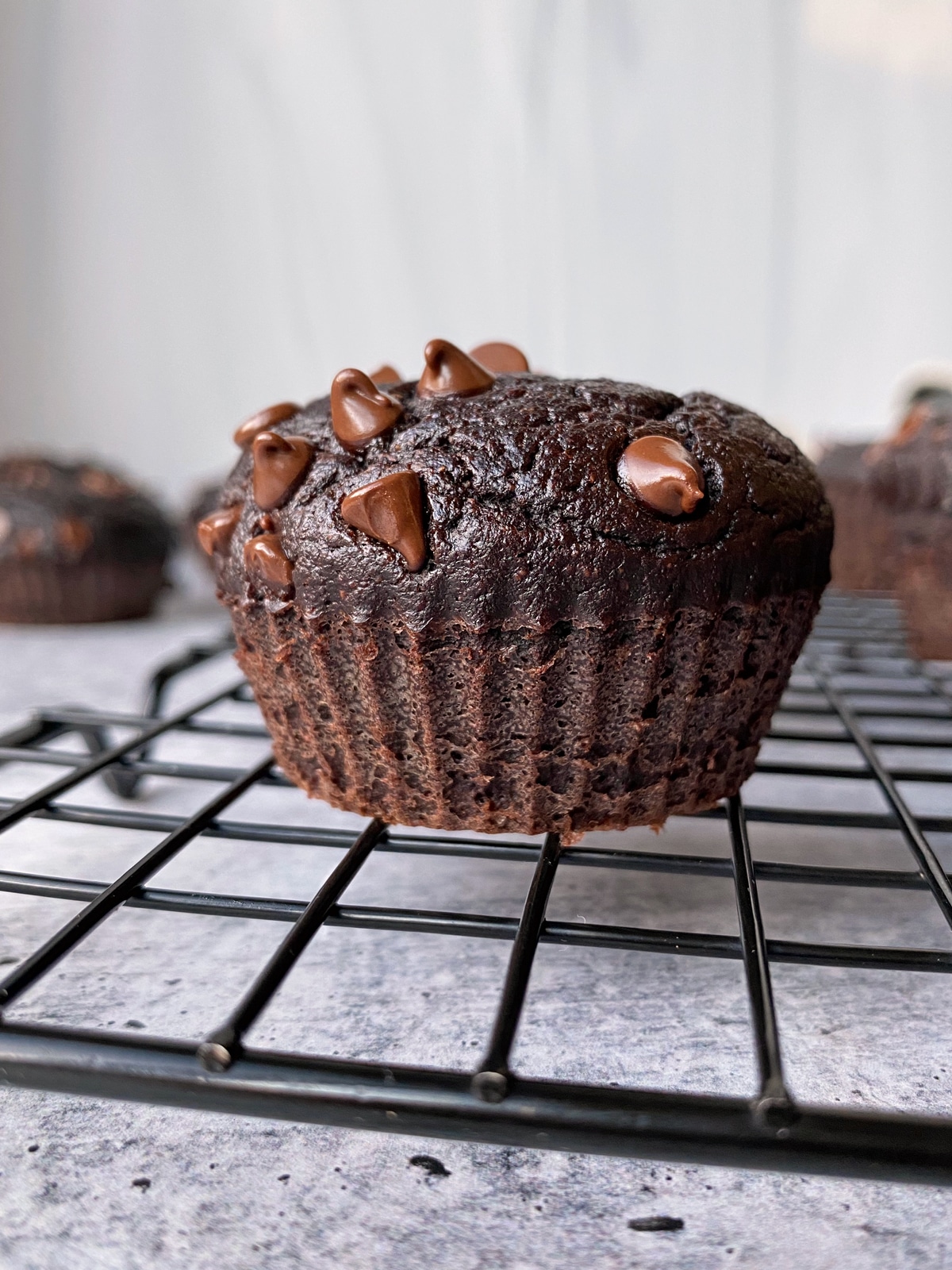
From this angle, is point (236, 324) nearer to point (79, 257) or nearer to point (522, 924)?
point (79, 257)

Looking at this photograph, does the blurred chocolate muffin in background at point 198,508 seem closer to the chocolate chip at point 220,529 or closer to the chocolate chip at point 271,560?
the chocolate chip at point 220,529

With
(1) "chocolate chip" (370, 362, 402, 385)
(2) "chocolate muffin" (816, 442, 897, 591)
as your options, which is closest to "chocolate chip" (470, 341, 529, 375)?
(1) "chocolate chip" (370, 362, 402, 385)

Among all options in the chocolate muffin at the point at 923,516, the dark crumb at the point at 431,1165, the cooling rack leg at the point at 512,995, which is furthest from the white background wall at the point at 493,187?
the dark crumb at the point at 431,1165

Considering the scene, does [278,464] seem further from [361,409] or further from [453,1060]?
[453,1060]

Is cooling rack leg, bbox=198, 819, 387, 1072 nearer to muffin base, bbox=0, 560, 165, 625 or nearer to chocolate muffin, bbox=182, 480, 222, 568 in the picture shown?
muffin base, bbox=0, 560, 165, 625

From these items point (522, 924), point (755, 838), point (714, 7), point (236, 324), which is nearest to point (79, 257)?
point (236, 324)
